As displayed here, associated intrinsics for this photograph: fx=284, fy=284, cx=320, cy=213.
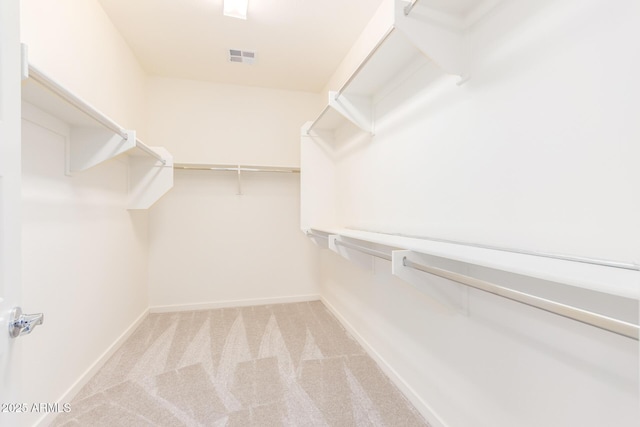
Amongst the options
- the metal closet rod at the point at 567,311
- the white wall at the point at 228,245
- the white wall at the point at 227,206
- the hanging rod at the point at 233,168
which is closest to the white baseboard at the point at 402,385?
the metal closet rod at the point at 567,311

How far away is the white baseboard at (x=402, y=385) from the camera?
145 centimetres

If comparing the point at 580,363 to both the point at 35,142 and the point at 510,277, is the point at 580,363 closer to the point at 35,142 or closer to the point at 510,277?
the point at 510,277

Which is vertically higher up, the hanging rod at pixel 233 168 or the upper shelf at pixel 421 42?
the upper shelf at pixel 421 42

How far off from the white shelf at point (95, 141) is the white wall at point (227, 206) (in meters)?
0.51

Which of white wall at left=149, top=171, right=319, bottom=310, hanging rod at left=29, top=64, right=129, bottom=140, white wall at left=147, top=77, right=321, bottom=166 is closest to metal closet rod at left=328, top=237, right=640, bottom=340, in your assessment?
hanging rod at left=29, top=64, right=129, bottom=140

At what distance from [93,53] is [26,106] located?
2.82 feet

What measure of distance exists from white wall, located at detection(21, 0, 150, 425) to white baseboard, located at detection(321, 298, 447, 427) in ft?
6.20

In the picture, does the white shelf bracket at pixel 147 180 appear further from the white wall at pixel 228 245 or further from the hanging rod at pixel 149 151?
the white wall at pixel 228 245

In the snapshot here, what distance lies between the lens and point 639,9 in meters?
0.69

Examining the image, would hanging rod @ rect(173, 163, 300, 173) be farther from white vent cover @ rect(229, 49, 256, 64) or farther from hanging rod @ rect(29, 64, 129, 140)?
hanging rod @ rect(29, 64, 129, 140)

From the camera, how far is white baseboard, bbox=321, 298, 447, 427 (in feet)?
4.75

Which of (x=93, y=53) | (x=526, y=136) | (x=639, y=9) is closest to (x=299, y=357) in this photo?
(x=526, y=136)

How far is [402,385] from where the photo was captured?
1704mm

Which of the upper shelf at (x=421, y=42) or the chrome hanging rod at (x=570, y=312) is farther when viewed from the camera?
the upper shelf at (x=421, y=42)
